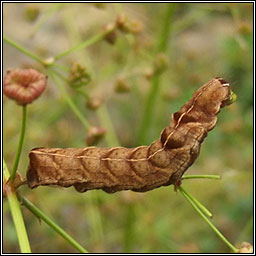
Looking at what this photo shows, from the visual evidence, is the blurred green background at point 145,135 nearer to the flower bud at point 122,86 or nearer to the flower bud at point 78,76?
the flower bud at point 122,86

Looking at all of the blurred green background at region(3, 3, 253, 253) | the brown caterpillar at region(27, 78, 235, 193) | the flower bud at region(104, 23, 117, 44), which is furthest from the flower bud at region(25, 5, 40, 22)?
the brown caterpillar at region(27, 78, 235, 193)

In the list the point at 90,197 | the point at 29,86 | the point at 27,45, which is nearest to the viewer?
the point at 29,86

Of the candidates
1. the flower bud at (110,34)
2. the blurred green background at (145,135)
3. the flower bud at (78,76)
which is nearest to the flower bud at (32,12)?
the blurred green background at (145,135)

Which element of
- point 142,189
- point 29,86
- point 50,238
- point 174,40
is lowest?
point 50,238

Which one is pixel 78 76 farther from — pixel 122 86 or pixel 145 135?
pixel 145 135

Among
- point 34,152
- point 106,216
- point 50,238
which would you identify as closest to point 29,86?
point 34,152

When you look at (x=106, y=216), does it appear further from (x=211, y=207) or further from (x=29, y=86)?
(x=29, y=86)
